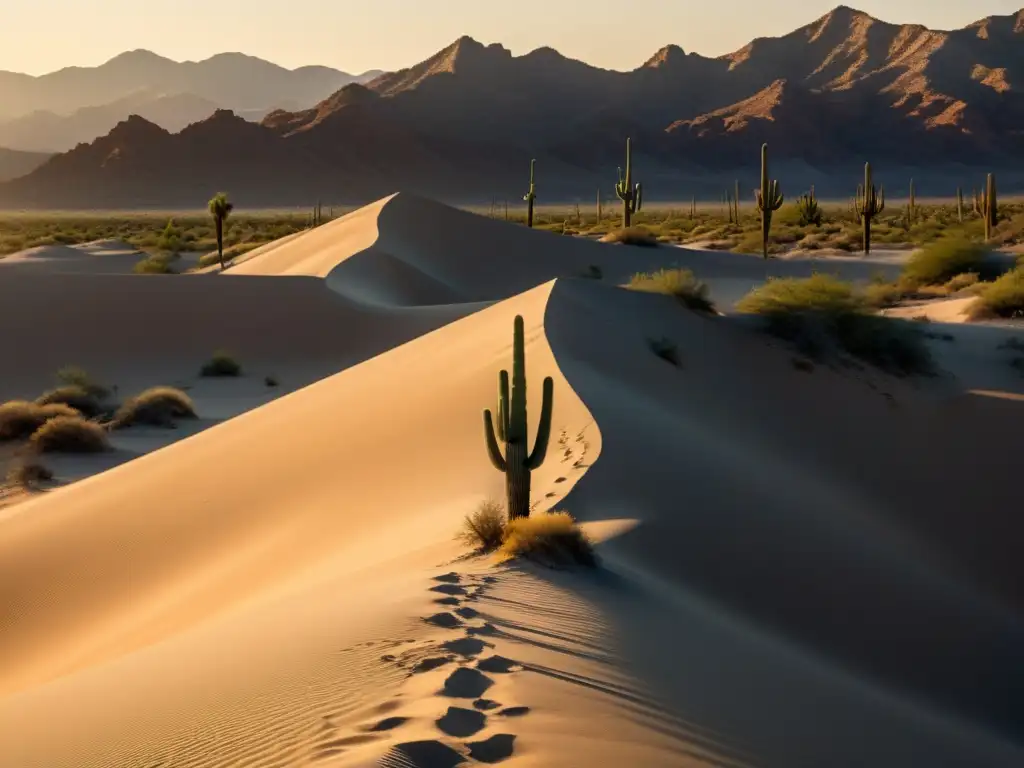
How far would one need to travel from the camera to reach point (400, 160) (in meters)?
125

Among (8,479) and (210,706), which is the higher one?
(210,706)

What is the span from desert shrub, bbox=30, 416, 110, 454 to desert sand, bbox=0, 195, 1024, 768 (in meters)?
0.96

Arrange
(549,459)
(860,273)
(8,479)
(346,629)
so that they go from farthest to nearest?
(860,273)
(8,479)
(549,459)
(346,629)

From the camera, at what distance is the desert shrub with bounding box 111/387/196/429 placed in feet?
65.4

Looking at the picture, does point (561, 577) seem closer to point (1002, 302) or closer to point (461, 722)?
point (461, 722)

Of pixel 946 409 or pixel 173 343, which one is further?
pixel 173 343

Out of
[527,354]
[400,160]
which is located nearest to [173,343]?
[527,354]

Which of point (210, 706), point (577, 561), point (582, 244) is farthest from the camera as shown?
point (582, 244)

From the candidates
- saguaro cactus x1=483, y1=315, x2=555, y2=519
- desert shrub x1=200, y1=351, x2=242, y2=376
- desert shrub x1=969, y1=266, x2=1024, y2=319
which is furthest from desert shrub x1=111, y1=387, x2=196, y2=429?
desert shrub x1=969, y1=266, x2=1024, y2=319

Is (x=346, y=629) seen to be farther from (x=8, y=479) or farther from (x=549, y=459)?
(x=8, y=479)

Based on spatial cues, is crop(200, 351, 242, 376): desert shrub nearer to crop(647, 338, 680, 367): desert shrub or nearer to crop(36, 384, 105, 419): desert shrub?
crop(36, 384, 105, 419): desert shrub

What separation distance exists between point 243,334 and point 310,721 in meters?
24.6

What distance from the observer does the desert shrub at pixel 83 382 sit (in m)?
22.5

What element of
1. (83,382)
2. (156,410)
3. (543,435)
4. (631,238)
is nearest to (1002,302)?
(156,410)
